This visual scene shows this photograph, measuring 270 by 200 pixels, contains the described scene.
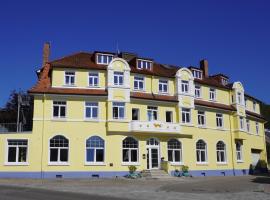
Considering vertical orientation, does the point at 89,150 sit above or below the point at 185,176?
above

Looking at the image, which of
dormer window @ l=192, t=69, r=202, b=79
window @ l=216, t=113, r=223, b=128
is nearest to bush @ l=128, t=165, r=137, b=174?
window @ l=216, t=113, r=223, b=128

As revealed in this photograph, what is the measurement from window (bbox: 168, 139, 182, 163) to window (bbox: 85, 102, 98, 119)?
335 inches

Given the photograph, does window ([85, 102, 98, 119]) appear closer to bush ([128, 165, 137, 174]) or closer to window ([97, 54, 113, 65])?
window ([97, 54, 113, 65])

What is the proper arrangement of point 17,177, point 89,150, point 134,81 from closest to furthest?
point 17,177 → point 89,150 → point 134,81

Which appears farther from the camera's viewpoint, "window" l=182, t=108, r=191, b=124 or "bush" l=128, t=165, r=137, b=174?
"window" l=182, t=108, r=191, b=124

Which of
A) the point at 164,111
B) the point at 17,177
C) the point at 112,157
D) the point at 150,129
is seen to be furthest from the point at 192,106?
the point at 17,177

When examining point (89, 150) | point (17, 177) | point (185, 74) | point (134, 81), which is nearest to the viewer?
point (17, 177)

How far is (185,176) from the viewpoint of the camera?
37.6 metres

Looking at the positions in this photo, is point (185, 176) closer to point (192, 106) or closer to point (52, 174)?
point (192, 106)

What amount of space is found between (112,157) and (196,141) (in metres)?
10.2

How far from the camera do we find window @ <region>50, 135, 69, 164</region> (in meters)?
34.3

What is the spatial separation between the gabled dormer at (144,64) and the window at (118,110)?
540 cm

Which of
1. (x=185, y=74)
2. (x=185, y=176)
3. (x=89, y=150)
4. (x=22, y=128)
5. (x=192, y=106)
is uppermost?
(x=185, y=74)

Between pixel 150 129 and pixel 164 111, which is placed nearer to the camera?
pixel 150 129
